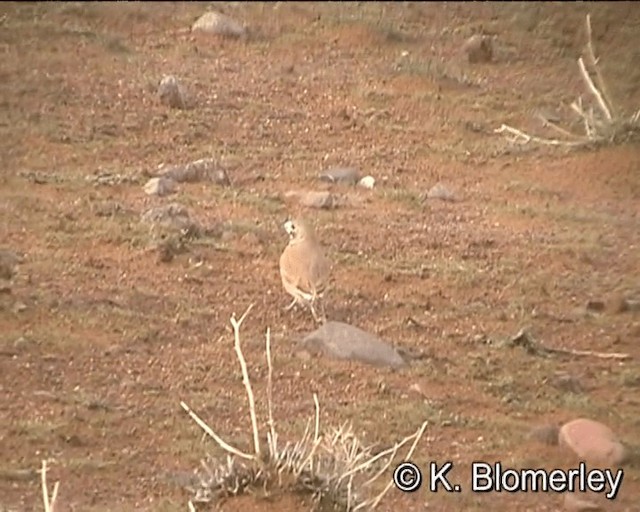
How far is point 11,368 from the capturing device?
239 inches

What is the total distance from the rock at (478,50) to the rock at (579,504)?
7205 millimetres

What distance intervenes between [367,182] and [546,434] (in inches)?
142

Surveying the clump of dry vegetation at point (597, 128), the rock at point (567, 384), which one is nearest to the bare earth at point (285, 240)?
the rock at point (567, 384)

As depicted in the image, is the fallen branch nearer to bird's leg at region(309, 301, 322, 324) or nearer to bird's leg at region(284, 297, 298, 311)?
bird's leg at region(309, 301, 322, 324)

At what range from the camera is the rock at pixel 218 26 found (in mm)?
12016

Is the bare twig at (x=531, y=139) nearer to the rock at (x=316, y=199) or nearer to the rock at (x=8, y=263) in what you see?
the rock at (x=316, y=199)

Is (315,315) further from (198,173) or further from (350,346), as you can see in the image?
(198,173)

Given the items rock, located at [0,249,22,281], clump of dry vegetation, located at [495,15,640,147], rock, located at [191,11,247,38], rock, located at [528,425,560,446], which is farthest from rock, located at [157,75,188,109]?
rock, located at [528,425,560,446]

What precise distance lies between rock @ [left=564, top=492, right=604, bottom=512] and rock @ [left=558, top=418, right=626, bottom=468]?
27 cm

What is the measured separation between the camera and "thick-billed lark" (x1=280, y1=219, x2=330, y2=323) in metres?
6.73

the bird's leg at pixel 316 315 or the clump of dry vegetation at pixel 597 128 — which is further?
the clump of dry vegetation at pixel 597 128

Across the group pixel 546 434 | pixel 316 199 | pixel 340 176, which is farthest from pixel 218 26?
pixel 546 434

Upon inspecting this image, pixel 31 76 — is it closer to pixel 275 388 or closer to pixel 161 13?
pixel 161 13

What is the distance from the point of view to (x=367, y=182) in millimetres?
9227
